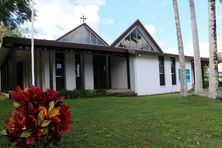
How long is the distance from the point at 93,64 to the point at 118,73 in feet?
6.06

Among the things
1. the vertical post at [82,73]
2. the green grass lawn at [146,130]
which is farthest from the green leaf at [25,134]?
the vertical post at [82,73]

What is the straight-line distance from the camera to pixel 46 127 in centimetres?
367

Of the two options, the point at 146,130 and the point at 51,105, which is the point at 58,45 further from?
the point at 51,105

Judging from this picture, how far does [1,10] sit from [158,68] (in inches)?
461

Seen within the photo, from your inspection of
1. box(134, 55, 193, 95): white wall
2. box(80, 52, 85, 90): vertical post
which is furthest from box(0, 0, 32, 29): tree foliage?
box(134, 55, 193, 95): white wall

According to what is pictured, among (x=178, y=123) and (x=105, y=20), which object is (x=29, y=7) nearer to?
(x=178, y=123)

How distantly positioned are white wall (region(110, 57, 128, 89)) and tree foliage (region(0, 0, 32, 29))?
22.0ft

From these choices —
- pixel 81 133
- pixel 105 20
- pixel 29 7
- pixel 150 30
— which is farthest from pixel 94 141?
pixel 105 20

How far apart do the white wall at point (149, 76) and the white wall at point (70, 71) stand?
417 centimetres

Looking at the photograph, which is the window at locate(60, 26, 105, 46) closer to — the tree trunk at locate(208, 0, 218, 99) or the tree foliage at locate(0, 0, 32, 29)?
the tree foliage at locate(0, 0, 32, 29)

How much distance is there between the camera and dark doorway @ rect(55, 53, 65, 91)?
1770cm

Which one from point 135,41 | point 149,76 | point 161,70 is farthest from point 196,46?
point 135,41

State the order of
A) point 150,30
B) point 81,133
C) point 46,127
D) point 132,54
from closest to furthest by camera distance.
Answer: point 46,127, point 81,133, point 132,54, point 150,30

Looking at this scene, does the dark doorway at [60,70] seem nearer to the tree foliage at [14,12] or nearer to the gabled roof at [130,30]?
the tree foliage at [14,12]
